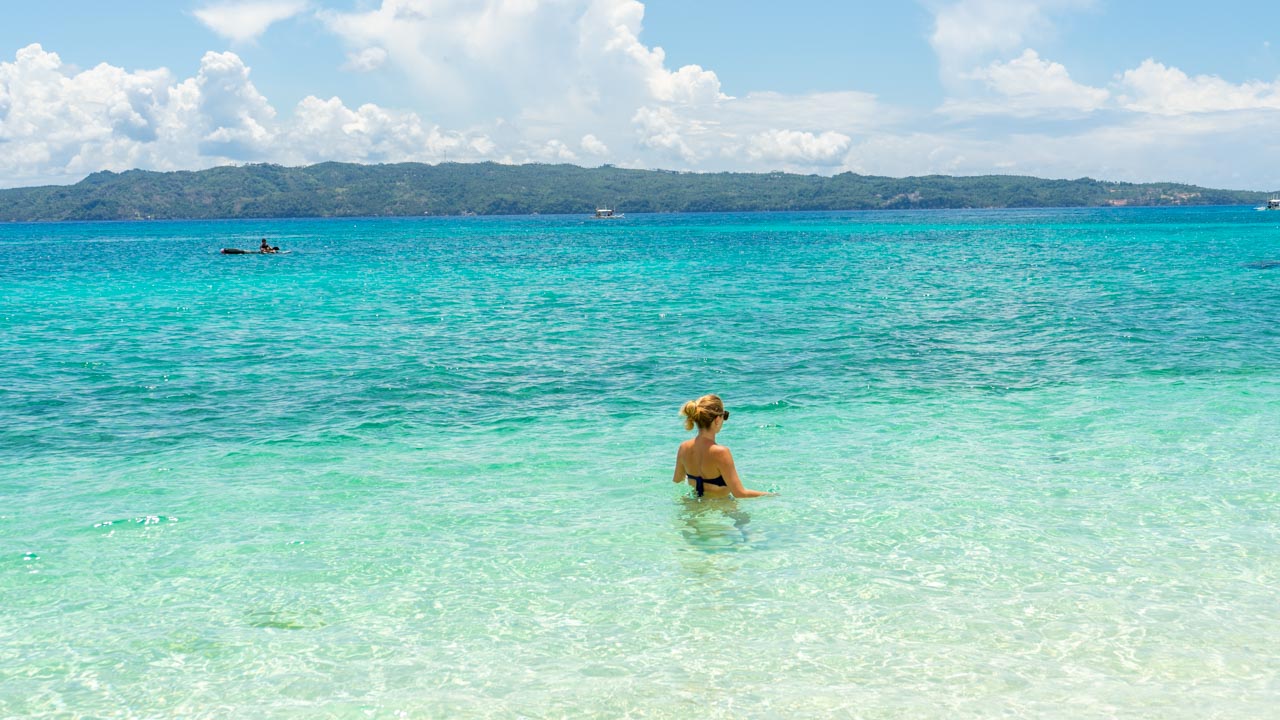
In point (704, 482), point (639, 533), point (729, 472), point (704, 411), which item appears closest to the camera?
point (639, 533)

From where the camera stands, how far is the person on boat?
11.4m

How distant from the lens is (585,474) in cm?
1407

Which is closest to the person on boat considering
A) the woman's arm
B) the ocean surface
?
the woman's arm

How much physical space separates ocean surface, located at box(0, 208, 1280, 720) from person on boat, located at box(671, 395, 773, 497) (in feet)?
0.80

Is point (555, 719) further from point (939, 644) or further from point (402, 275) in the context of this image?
point (402, 275)

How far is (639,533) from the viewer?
444 inches

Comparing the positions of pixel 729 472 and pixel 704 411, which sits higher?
pixel 704 411

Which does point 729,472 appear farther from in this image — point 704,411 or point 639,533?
point 639,533

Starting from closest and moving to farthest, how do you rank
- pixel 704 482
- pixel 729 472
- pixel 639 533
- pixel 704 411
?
pixel 639 533, pixel 704 411, pixel 729 472, pixel 704 482

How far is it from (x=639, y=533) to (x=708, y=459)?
1.39 meters

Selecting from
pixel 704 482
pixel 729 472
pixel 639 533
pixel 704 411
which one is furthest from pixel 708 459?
pixel 639 533

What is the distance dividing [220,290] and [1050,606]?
5383 cm

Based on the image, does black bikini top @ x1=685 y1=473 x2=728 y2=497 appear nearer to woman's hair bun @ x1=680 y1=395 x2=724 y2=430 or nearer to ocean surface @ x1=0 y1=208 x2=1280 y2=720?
ocean surface @ x1=0 y1=208 x2=1280 y2=720

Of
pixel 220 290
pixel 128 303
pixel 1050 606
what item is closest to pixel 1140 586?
pixel 1050 606
